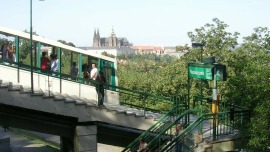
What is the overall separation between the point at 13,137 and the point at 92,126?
62.1ft

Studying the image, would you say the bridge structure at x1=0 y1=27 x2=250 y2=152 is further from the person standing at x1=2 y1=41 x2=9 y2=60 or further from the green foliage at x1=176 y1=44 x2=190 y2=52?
the green foliage at x1=176 y1=44 x2=190 y2=52

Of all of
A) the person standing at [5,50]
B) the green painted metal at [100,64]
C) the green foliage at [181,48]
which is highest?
the green foliage at [181,48]

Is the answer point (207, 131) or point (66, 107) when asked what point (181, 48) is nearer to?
point (207, 131)

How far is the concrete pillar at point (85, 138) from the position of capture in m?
12.5

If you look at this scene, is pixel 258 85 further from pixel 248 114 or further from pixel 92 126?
pixel 92 126

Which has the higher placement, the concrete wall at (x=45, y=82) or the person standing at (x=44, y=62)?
the person standing at (x=44, y=62)

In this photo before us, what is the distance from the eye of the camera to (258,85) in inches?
401

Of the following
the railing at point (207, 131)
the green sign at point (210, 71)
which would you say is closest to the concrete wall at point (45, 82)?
the railing at point (207, 131)

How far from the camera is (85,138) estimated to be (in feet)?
41.3

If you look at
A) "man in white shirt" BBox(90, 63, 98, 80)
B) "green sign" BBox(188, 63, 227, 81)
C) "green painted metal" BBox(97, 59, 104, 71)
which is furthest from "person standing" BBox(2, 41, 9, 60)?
"green sign" BBox(188, 63, 227, 81)

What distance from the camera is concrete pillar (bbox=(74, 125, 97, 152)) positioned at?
1246 centimetres

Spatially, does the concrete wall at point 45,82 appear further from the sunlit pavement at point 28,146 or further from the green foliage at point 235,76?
the sunlit pavement at point 28,146

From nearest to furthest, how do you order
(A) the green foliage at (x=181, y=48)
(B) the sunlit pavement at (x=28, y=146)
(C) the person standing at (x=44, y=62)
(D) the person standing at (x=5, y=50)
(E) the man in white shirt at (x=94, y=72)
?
(D) the person standing at (x=5, y=50)
(C) the person standing at (x=44, y=62)
(E) the man in white shirt at (x=94, y=72)
(B) the sunlit pavement at (x=28, y=146)
(A) the green foliage at (x=181, y=48)

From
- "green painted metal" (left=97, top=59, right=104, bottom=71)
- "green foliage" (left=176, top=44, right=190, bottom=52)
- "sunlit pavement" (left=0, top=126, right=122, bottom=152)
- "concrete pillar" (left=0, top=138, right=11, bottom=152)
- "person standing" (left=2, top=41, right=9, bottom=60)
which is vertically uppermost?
"green foliage" (left=176, top=44, right=190, bottom=52)
